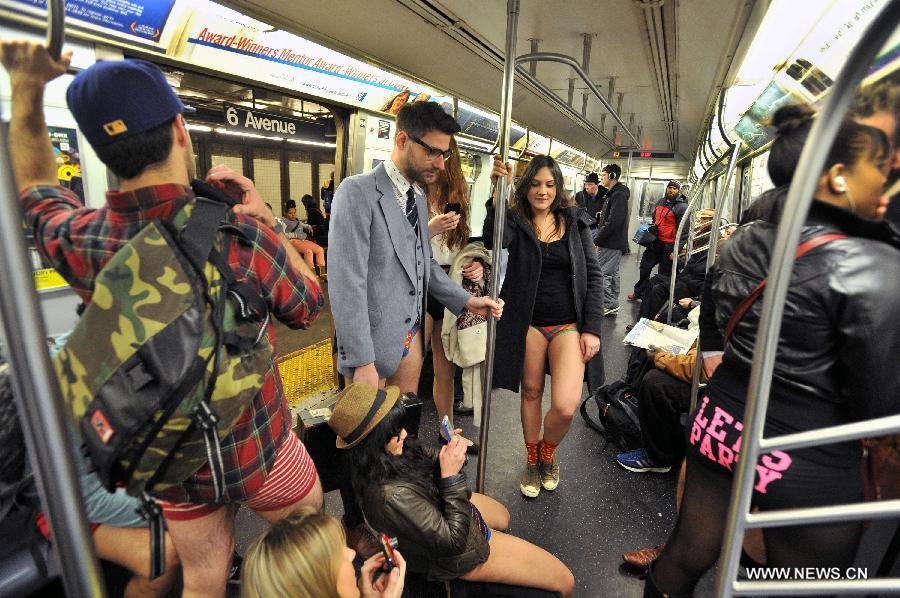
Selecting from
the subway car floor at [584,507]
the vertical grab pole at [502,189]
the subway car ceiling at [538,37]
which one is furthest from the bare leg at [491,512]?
the subway car ceiling at [538,37]

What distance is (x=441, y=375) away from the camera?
2.99m

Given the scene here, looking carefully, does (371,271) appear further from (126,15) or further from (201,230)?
(126,15)

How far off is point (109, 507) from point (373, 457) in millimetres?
787

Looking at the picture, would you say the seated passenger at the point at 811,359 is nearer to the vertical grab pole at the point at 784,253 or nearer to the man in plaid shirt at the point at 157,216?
the vertical grab pole at the point at 784,253

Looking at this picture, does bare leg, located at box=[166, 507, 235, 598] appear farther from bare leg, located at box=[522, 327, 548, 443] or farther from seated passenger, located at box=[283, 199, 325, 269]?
bare leg, located at box=[522, 327, 548, 443]

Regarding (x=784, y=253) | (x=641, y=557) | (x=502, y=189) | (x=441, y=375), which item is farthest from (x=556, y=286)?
(x=784, y=253)

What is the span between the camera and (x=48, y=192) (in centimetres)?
103

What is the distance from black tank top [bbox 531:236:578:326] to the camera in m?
2.47

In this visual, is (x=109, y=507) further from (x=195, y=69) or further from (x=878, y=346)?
(x=195, y=69)

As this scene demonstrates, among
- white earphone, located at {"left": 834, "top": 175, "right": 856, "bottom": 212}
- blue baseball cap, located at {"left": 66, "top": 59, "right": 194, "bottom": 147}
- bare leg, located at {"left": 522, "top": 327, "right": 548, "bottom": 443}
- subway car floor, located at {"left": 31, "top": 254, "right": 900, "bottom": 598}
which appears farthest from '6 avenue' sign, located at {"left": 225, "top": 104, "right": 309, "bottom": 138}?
white earphone, located at {"left": 834, "top": 175, "right": 856, "bottom": 212}

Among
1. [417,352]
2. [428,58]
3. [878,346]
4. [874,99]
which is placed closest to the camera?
[874,99]

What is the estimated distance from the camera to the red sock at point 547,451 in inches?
103

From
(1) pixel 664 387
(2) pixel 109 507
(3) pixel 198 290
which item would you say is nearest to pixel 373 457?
(2) pixel 109 507

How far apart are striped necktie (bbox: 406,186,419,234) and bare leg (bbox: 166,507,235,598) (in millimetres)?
1344
